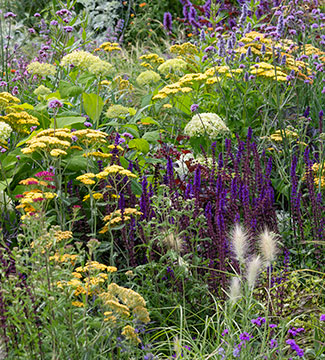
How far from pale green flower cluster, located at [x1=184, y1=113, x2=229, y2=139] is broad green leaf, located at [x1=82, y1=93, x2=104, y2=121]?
81cm

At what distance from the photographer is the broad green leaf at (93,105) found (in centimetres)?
432

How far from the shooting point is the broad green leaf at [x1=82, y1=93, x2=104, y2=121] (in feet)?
14.2

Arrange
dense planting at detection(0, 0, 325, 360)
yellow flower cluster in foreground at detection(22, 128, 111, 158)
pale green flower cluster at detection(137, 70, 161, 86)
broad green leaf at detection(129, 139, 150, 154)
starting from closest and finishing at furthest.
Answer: dense planting at detection(0, 0, 325, 360)
yellow flower cluster in foreground at detection(22, 128, 111, 158)
broad green leaf at detection(129, 139, 150, 154)
pale green flower cluster at detection(137, 70, 161, 86)

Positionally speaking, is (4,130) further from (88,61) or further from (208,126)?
(208,126)

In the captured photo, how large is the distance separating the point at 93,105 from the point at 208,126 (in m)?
0.96

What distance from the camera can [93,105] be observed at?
4387mm

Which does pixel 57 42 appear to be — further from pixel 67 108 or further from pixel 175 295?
pixel 175 295

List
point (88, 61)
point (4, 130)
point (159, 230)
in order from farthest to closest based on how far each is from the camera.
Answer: point (88, 61) → point (4, 130) → point (159, 230)

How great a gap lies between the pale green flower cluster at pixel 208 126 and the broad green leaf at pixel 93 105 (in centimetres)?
81

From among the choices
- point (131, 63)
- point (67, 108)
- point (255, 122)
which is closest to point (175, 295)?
point (67, 108)

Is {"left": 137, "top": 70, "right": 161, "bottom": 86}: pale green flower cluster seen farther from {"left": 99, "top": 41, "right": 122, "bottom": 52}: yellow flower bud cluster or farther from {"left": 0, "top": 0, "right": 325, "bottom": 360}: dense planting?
{"left": 99, "top": 41, "right": 122, "bottom": 52}: yellow flower bud cluster

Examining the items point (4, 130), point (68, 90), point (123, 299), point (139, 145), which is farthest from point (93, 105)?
point (123, 299)

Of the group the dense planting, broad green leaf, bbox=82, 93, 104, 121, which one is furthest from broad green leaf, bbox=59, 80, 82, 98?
broad green leaf, bbox=82, 93, 104, 121

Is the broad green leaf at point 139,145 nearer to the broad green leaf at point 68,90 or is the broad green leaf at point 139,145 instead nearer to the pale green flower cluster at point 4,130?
the broad green leaf at point 68,90
